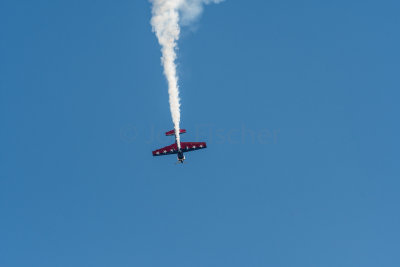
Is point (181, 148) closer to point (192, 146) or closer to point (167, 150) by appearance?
point (192, 146)

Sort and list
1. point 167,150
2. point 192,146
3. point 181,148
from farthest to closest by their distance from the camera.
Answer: point 167,150 → point 181,148 → point 192,146

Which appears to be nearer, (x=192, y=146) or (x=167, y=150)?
(x=192, y=146)

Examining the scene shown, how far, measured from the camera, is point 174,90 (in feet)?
205

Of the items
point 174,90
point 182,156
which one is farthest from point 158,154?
point 174,90

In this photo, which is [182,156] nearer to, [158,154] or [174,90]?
[158,154]

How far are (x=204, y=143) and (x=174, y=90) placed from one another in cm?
968

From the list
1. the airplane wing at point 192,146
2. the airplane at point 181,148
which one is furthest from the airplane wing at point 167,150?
the airplane wing at point 192,146

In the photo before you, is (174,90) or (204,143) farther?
(204,143)

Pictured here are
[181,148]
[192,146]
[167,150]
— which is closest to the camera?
[192,146]

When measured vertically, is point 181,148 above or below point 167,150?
below

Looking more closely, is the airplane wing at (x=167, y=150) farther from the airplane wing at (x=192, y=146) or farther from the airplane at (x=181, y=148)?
the airplane wing at (x=192, y=146)

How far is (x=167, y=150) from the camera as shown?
230 feet

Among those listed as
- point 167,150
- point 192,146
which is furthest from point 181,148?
point 167,150

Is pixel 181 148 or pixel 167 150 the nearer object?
pixel 181 148
